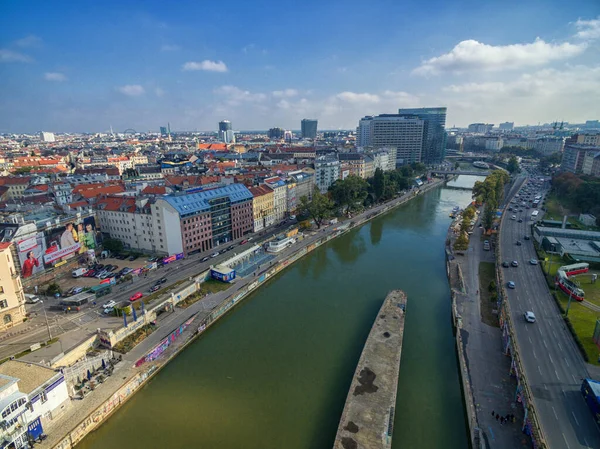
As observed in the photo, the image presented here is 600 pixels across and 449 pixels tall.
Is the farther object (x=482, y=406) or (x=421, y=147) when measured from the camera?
(x=421, y=147)

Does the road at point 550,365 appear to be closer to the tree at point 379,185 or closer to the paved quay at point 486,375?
the paved quay at point 486,375

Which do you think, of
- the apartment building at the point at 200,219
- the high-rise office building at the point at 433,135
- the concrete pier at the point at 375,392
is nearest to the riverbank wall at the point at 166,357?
the apartment building at the point at 200,219

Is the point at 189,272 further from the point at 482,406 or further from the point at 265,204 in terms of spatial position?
the point at 482,406

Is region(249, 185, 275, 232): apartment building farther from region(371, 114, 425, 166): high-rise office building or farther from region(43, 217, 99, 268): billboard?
region(371, 114, 425, 166): high-rise office building

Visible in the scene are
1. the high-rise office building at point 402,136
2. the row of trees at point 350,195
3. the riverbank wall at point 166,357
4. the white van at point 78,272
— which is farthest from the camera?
the high-rise office building at point 402,136

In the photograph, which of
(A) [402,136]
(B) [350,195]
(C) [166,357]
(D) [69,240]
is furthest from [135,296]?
(A) [402,136]

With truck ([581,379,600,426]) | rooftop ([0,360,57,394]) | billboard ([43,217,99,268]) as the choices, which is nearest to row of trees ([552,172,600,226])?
truck ([581,379,600,426])

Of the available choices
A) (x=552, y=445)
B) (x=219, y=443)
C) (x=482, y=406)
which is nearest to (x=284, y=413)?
(x=219, y=443)
